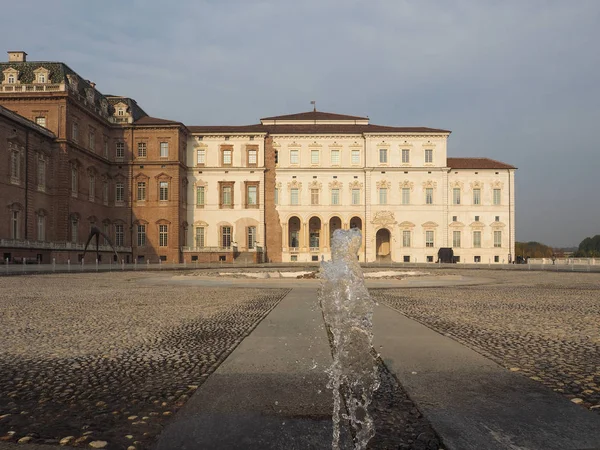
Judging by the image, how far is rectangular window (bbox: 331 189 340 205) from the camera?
48938 millimetres

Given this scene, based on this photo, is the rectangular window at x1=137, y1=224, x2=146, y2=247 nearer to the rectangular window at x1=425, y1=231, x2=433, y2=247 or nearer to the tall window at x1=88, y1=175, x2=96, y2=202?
the tall window at x1=88, y1=175, x2=96, y2=202

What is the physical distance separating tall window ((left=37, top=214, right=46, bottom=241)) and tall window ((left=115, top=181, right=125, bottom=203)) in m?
10.6

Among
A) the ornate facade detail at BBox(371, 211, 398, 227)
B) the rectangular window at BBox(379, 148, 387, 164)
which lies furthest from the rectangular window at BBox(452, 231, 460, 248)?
the rectangular window at BBox(379, 148, 387, 164)

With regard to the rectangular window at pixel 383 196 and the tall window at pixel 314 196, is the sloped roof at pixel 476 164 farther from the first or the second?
the tall window at pixel 314 196

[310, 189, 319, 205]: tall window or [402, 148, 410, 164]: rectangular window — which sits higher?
[402, 148, 410, 164]: rectangular window

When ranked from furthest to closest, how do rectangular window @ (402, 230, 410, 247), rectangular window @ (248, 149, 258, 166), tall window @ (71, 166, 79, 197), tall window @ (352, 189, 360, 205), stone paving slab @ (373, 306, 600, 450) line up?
tall window @ (352, 189, 360, 205), rectangular window @ (248, 149, 258, 166), rectangular window @ (402, 230, 410, 247), tall window @ (71, 166, 79, 197), stone paving slab @ (373, 306, 600, 450)

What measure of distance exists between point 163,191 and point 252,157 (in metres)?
9.75

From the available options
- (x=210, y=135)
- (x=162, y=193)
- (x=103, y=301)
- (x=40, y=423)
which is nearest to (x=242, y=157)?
(x=210, y=135)

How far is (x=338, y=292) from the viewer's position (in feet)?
13.8

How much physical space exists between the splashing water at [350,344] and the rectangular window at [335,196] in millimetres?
43604

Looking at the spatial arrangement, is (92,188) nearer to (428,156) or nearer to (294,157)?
(294,157)

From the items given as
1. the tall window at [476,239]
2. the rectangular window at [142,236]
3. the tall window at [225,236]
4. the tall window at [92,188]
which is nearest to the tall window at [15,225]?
the tall window at [92,188]

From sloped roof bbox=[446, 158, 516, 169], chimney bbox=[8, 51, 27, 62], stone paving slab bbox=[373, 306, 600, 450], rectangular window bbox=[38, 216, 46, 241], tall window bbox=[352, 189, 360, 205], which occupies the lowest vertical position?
stone paving slab bbox=[373, 306, 600, 450]

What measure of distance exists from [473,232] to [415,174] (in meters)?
8.67
